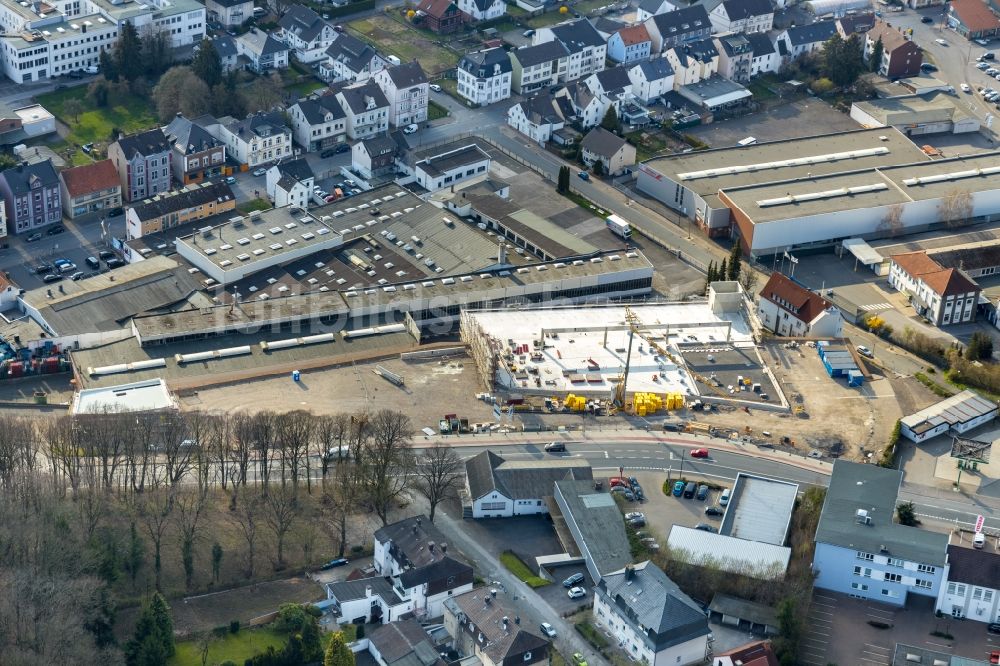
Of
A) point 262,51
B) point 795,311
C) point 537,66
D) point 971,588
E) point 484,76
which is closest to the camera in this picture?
point 971,588

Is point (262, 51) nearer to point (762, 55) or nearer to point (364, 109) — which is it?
point (364, 109)

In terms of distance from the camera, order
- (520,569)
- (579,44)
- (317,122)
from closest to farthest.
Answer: (520,569) < (317,122) < (579,44)

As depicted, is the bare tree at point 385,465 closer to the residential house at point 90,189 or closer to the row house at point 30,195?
the residential house at point 90,189

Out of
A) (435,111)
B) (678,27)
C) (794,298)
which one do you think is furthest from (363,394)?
(678,27)

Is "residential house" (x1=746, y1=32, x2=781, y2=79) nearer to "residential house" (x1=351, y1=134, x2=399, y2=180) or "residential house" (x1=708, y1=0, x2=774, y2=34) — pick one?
"residential house" (x1=708, y1=0, x2=774, y2=34)

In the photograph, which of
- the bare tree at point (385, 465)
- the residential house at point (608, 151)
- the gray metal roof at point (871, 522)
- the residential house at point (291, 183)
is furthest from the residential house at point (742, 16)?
the bare tree at point (385, 465)

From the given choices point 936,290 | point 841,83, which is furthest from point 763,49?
point 936,290
